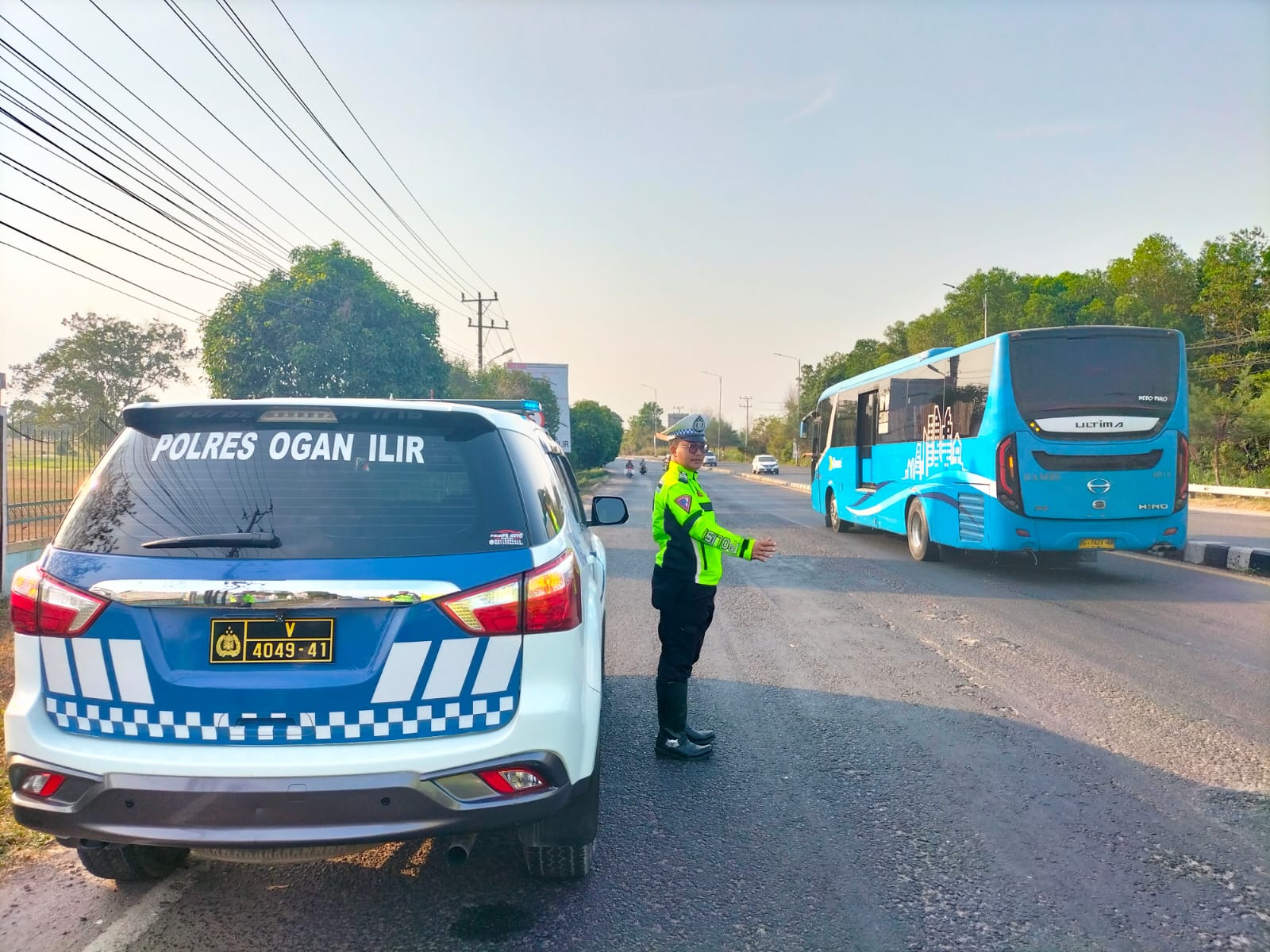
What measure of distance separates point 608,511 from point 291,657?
305 centimetres

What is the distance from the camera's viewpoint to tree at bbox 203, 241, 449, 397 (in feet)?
76.8

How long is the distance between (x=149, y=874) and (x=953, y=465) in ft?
33.9

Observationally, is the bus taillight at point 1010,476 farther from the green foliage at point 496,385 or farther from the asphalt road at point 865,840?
the green foliage at point 496,385

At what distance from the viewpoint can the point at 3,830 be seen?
3.90 metres

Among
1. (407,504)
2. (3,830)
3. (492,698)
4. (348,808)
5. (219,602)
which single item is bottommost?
(3,830)

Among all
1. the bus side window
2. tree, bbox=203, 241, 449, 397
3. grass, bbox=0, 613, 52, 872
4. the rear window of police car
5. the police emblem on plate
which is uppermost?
tree, bbox=203, 241, 449, 397

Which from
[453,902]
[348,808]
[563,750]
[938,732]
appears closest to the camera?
[348,808]

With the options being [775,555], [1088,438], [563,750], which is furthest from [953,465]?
[563,750]

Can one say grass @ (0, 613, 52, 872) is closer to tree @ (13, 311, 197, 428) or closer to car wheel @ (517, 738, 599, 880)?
car wheel @ (517, 738, 599, 880)

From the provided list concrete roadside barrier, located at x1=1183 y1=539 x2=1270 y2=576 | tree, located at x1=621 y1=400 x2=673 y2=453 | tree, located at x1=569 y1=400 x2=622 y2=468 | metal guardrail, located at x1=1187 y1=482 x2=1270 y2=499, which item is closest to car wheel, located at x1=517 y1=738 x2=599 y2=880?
concrete roadside barrier, located at x1=1183 y1=539 x2=1270 y2=576

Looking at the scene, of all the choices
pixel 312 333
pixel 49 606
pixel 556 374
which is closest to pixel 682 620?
pixel 49 606

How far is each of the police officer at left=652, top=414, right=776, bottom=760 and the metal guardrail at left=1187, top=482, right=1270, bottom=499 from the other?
2861 centimetres

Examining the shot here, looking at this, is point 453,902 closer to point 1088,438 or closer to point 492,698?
point 492,698

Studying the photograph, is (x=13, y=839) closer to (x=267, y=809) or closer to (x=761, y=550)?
(x=267, y=809)
